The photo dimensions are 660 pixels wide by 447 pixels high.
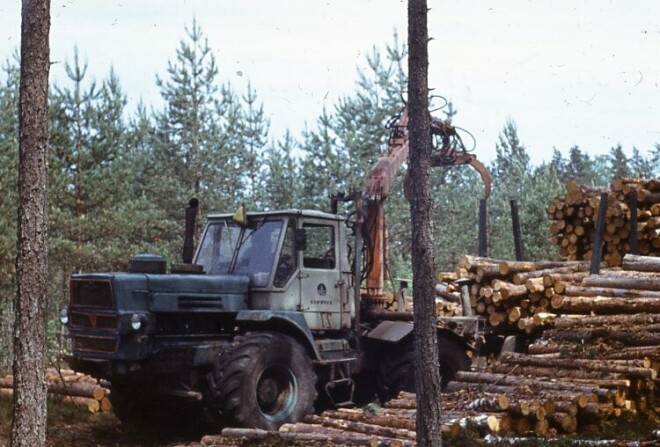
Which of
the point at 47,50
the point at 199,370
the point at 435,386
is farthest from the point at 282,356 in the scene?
the point at 47,50

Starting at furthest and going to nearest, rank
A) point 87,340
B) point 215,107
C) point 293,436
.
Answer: point 215,107 < point 87,340 < point 293,436

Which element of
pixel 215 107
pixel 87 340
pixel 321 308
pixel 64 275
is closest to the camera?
pixel 87 340

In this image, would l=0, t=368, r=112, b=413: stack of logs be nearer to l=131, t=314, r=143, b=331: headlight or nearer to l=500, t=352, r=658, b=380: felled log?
l=131, t=314, r=143, b=331: headlight

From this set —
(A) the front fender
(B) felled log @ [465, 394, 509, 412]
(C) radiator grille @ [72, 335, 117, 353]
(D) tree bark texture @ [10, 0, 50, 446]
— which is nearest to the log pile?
(B) felled log @ [465, 394, 509, 412]

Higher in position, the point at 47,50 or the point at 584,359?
the point at 47,50

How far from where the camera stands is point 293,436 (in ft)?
31.1

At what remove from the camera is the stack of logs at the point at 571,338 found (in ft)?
32.0

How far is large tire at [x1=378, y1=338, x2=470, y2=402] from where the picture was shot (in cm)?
1213

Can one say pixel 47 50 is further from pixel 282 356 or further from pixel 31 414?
pixel 282 356

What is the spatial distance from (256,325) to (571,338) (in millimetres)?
4158

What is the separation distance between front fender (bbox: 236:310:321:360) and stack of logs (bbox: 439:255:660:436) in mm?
1830

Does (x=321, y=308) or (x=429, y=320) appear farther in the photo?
(x=321, y=308)

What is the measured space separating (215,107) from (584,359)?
22965 millimetres

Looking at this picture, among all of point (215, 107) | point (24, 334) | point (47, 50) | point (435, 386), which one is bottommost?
point (435, 386)
